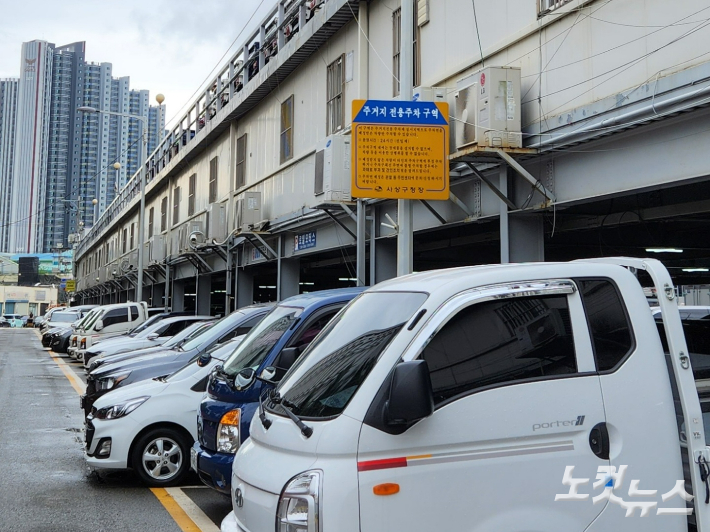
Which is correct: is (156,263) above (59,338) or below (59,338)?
above

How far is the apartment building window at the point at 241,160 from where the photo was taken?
2305 centimetres

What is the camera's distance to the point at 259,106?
21.8 m

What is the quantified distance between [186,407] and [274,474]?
4.75 metres

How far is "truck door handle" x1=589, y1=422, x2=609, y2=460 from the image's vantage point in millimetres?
3662

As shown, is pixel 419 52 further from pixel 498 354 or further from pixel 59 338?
pixel 59 338

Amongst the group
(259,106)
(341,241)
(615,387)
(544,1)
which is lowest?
(615,387)

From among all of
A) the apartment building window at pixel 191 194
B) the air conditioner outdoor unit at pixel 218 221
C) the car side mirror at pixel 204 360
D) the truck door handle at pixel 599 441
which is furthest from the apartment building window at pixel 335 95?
the apartment building window at pixel 191 194

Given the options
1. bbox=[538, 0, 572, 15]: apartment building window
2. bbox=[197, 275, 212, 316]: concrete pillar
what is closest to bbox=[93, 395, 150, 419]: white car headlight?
bbox=[538, 0, 572, 15]: apartment building window

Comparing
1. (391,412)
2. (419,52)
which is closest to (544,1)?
(419,52)

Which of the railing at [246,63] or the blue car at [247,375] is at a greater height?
the railing at [246,63]

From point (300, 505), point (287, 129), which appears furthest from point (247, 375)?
point (287, 129)

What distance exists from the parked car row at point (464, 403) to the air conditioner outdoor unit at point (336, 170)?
8986mm

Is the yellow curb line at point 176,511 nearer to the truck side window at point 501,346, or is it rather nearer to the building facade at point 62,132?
the truck side window at point 501,346

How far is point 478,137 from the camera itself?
955 cm
